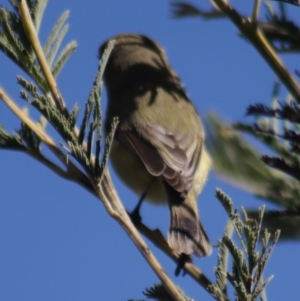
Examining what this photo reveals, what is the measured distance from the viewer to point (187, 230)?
307 centimetres

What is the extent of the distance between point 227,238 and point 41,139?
0.58 m

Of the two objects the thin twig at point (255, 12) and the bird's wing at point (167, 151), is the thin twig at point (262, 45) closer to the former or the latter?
the thin twig at point (255, 12)

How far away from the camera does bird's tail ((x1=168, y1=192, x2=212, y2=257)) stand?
8.60 feet

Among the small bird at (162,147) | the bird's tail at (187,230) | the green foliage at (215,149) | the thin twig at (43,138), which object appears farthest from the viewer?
the small bird at (162,147)

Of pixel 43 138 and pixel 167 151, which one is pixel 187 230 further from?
pixel 43 138

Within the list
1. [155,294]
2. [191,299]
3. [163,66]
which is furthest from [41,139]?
[163,66]

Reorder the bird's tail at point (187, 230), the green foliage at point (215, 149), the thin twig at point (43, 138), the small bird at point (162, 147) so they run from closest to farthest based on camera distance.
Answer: the green foliage at point (215, 149)
the thin twig at point (43, 138)
the bird's tail at point (187, 230)
the small bird at point (162, 147)

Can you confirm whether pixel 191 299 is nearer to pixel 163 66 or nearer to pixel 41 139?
pixel 41 139

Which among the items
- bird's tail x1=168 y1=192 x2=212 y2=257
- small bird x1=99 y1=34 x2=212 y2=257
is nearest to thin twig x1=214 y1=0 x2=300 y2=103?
bird's tail x1=168 y1=192 x2=212 y2=257

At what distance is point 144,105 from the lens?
4.38m

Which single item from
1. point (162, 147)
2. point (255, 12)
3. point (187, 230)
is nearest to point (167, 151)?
point (162, 147)

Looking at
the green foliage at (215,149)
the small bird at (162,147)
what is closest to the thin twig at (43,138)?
the green foliage at (215,149)

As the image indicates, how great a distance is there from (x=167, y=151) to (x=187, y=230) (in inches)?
35.7

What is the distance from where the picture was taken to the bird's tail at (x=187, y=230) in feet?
8.60
